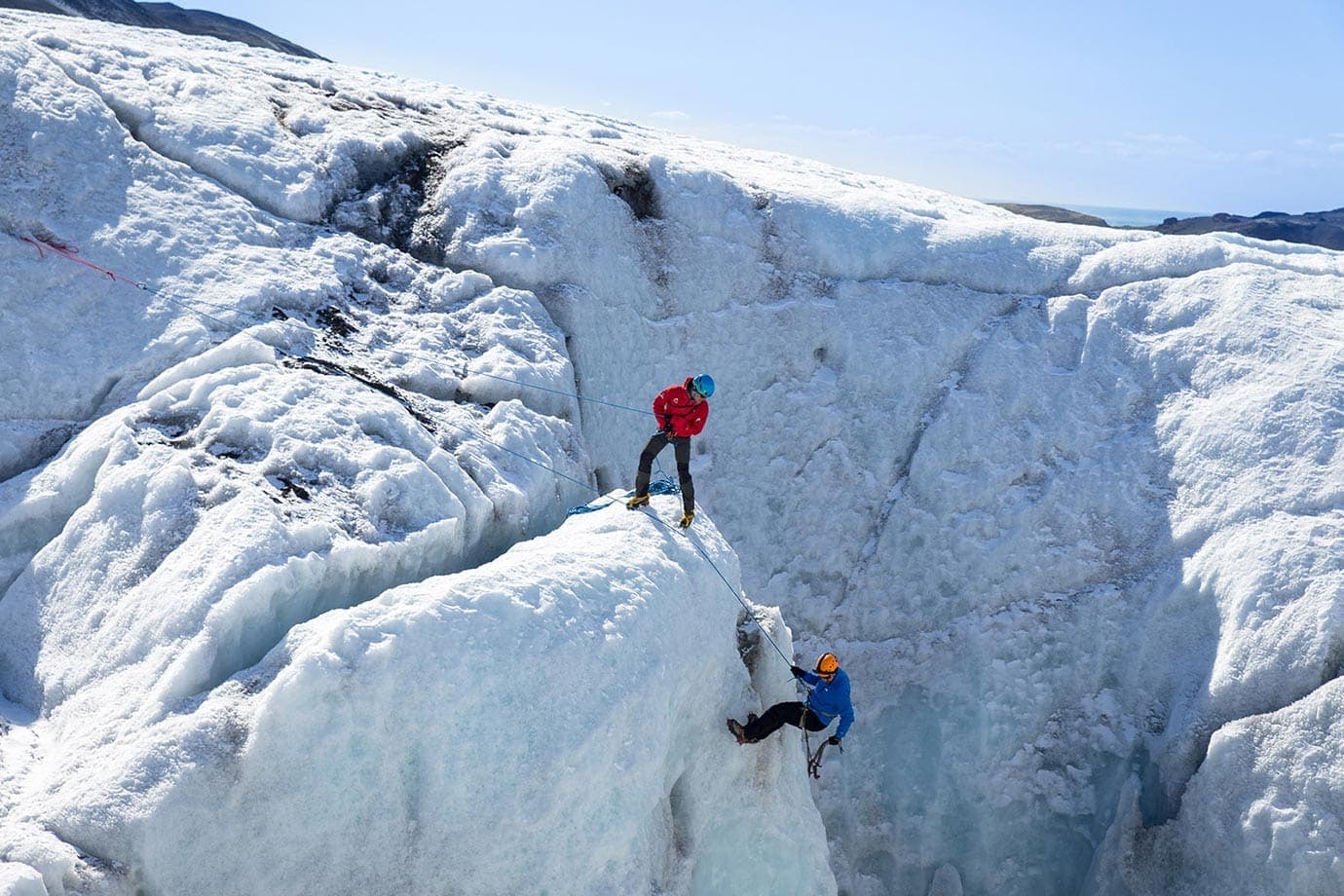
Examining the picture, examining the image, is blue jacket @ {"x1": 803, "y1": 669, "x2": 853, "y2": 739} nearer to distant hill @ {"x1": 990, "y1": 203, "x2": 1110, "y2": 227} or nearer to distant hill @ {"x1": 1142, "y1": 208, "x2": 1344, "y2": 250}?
distant hill @ {"x1": 990, "y1": 203, "x2": 1110, "y2": 227}

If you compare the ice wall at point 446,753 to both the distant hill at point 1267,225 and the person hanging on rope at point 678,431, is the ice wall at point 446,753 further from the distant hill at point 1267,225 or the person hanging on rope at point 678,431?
the distant hill at point 1267,225

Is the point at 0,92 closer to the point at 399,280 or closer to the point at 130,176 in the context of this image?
the point at 130,176

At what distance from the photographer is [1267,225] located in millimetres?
57406

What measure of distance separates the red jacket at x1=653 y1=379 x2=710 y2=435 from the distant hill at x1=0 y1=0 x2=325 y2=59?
145 ft

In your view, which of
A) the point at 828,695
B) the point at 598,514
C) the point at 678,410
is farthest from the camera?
the point at 678,410

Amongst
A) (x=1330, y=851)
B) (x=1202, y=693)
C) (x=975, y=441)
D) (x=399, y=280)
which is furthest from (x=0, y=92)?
(x=1330, y=851)

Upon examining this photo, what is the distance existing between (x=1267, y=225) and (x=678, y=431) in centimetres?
6003

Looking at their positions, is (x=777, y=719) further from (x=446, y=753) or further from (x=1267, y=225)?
(x=1267, y=225)

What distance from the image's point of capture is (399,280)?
448 inches

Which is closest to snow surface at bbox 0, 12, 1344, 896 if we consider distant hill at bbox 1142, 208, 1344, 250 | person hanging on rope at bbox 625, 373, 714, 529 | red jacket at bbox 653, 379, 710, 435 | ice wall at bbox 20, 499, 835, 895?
ice wall at bbox 20, 499, 835, 895

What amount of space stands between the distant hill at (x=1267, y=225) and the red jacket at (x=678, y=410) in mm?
49392

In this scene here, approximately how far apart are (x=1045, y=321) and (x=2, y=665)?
1247 centimetres

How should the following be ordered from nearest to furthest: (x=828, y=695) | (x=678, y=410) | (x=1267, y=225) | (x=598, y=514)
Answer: (x=828, y=695), (x=598, y=514), (x=678, y=410), (x=1267, y=225)

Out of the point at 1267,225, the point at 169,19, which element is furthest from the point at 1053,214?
the point at 169,19
